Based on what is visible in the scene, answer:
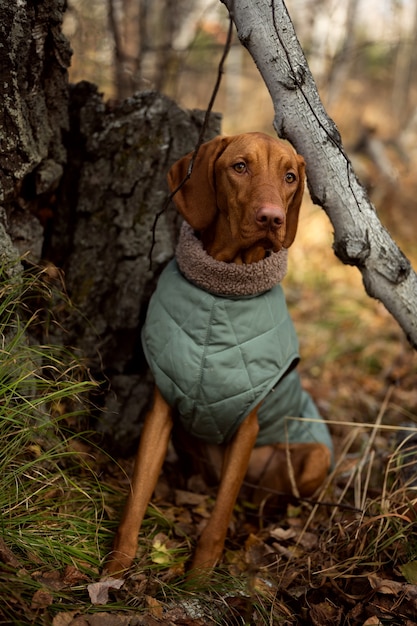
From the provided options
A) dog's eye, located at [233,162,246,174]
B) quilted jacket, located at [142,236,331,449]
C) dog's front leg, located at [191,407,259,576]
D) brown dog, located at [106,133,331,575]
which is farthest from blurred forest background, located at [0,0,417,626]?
dog's eye, located at [233,162,246,174]

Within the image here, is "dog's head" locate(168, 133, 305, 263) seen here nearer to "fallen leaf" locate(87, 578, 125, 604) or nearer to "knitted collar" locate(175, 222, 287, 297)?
"knitted collar" locate(175, 222, 287, 297)

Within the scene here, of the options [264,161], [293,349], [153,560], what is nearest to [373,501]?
[293,349]

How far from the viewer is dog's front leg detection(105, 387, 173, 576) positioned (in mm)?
2498

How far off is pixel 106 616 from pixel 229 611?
1.73 ft

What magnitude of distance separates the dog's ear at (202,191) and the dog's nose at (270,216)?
35 cm

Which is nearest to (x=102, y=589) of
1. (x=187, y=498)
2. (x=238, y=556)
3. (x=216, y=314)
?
(x=238, y=556)

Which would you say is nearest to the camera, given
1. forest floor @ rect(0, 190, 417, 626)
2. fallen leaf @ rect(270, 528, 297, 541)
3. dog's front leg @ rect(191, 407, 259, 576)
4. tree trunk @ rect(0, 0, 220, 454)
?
forest floor @ rect(0, 190, 417, 626)

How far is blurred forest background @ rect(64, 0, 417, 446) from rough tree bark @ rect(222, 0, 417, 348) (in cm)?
70

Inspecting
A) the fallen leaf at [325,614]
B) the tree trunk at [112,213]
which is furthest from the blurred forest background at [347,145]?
the fallen leaf at [325,614]

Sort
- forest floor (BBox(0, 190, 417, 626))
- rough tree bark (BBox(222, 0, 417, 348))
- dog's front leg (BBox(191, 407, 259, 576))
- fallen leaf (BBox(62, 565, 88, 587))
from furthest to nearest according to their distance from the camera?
dog's front leg (BBox(191, 407, 259, 576)) < rough tree bark (BBox(222, 0, 417, 348)) < fallen leaf (BBox(62, 565, 88, 587)) < forest floor (BBox(0, 190, 417, 626))

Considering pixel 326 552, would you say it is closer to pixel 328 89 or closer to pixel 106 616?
pixel 106 616

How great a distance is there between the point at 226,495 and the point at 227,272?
1035 millimetres

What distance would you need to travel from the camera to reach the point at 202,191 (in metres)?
2.69

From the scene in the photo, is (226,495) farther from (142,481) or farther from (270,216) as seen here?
(270,216)
